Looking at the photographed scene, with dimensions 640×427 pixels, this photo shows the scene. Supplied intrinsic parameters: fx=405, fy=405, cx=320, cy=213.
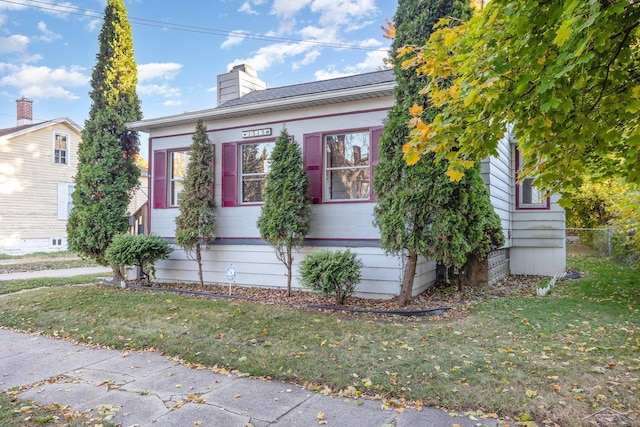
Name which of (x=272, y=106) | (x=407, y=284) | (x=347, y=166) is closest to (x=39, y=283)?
(x=272, y=106)

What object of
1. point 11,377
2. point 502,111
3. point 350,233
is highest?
point 502,111

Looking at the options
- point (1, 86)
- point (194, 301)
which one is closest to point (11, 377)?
point (194, 301)

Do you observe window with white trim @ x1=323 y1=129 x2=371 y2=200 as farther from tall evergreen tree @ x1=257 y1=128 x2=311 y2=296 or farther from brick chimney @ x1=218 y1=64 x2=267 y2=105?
brick chimney @ x1=218 y1=64 x2=267 y2=105

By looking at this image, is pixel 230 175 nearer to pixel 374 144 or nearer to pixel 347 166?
pixel 347 166

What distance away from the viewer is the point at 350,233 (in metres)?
7.29

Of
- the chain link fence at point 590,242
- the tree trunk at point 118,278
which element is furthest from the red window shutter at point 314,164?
the chain link fence at point 590,242

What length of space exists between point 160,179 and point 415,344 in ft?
23.4

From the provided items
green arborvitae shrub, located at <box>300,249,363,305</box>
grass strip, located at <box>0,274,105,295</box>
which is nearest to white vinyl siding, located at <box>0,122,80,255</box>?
grass strip, located at <box>0,274,105,295</box>

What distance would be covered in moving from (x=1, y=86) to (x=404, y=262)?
23.7m

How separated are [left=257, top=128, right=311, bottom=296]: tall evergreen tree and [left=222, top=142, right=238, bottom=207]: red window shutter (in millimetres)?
1265

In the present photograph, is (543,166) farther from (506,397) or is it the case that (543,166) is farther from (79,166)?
(79,166)

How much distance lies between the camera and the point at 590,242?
16.8m

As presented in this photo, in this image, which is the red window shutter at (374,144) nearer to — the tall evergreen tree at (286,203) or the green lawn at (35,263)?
the tall evergreen tree at (286,203)

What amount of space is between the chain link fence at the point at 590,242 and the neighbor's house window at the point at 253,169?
11.4 meters
